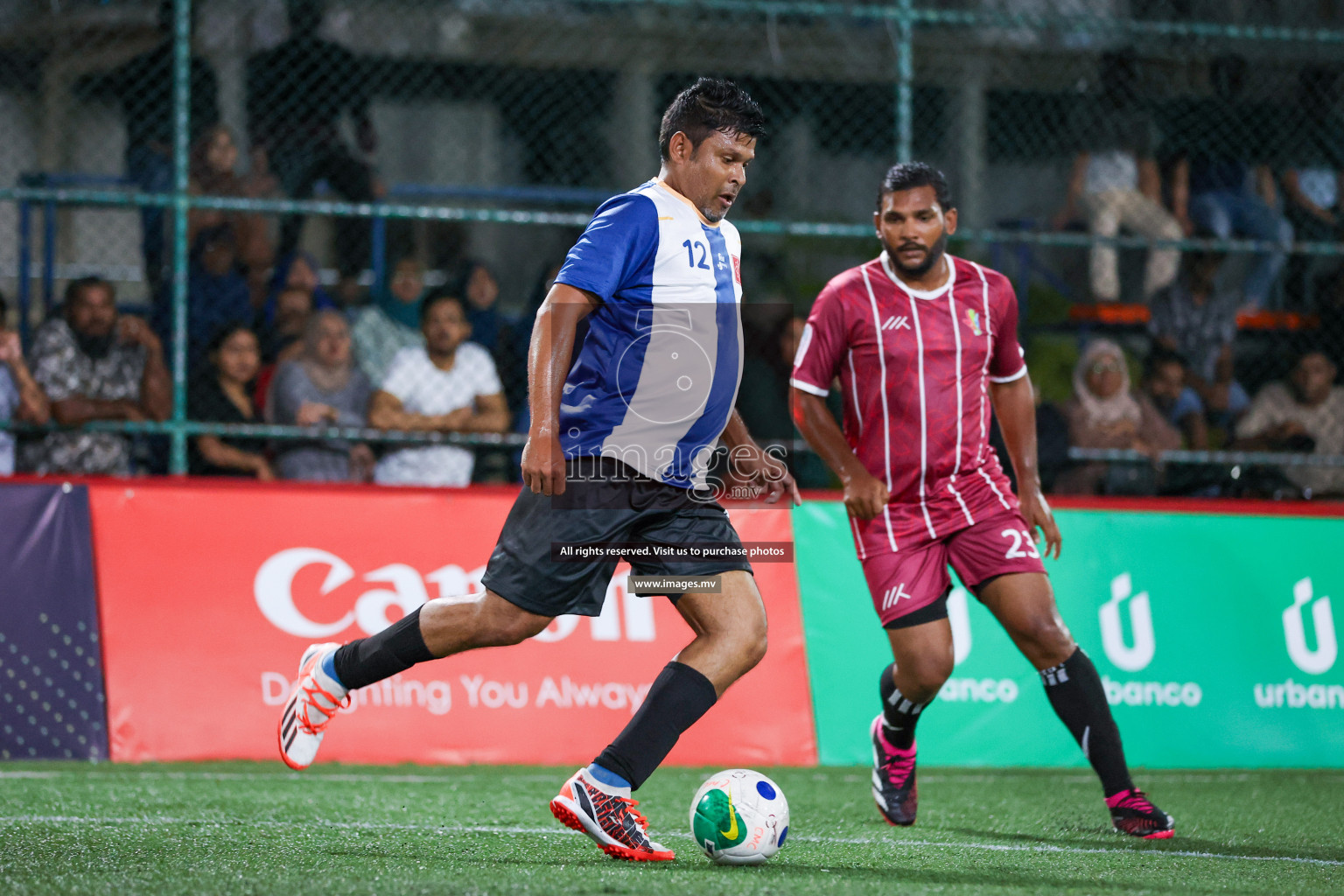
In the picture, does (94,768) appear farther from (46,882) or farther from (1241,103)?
(1241,103)

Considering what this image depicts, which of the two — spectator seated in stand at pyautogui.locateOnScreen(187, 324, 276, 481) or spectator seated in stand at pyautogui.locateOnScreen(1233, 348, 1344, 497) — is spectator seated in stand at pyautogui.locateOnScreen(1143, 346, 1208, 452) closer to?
spectator seated in stand at pyautogui.locateOnScreen(1233, 348, 1344, 497)

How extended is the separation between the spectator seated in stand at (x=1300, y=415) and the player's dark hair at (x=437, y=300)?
4.66 m

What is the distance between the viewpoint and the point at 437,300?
26.1 feet

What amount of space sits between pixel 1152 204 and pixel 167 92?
6.15 m

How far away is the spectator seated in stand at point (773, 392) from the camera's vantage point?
8.09 metres

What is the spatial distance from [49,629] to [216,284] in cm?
279

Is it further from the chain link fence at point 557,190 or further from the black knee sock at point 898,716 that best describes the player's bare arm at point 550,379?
the chain link fence at point 557,190

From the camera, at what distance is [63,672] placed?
6012 millimetres

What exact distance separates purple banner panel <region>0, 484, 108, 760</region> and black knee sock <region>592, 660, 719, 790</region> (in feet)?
10.3

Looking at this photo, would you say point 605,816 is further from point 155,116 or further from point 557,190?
point 557,190

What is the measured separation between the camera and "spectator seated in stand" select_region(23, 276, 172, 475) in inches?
284

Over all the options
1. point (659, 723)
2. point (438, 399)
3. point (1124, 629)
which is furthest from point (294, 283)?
point (659, 723)

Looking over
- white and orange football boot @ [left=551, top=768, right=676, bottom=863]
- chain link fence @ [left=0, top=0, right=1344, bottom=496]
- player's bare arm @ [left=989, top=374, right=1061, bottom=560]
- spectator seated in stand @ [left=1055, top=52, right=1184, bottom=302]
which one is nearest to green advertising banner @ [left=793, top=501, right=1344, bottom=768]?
chain link fence @ [left=0, top=0, right=1344, bottom=496]

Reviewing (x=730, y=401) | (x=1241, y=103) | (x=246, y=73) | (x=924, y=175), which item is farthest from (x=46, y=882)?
(x=1241, y=103)
